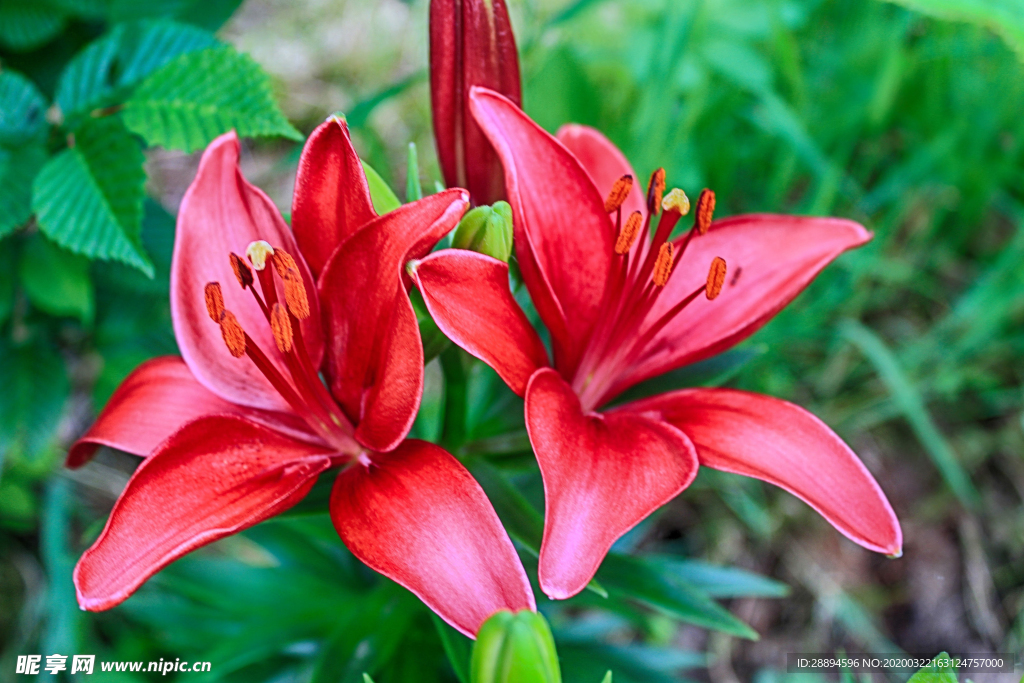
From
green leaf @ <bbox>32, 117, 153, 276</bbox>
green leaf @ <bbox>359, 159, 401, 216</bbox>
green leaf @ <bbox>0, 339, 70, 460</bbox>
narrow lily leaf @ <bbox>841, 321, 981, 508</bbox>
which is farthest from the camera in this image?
narrow lily leaf @ <bbox>841, 321, 981, 508</bbox>

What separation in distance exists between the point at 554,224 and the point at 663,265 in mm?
117

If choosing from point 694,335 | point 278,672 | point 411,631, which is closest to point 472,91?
point 694,335

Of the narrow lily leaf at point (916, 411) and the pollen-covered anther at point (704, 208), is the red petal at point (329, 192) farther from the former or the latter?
the narrow lily leaf at point (916, 411)

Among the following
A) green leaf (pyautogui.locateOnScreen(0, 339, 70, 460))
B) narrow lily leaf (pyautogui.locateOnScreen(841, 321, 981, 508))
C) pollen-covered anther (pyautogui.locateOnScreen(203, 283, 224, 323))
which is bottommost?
narrow lily leaf (pyautogui.locateOnScreen(841, 321, 981, 508))

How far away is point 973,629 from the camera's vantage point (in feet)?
5.22

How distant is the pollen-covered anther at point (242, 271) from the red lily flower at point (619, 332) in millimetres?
196

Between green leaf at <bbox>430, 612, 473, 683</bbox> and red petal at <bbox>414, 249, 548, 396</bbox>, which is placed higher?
red petal at <bbox>414, 249, 548, 396</bbox>

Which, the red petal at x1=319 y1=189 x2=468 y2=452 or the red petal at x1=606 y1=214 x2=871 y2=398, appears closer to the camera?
the red petal at x1=319 y1=189 x2=468 y2=452

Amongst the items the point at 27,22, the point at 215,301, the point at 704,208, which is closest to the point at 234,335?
the point at 215,301

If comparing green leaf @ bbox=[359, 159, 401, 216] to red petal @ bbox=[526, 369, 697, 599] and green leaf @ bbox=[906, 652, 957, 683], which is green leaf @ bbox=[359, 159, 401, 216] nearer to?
red petal @ bbox=[526, 369, 697, 599]

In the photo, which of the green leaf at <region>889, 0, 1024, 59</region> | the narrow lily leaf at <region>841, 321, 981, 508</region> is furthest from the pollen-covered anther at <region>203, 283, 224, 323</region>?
the narrow lily leaf at <region>841, 321, 981, 508</region>

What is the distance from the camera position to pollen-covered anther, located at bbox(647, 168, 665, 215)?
816mm

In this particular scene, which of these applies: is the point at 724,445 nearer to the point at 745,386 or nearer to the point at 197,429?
the point at 197,429

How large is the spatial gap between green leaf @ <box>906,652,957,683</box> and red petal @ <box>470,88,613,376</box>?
0.41 meters
